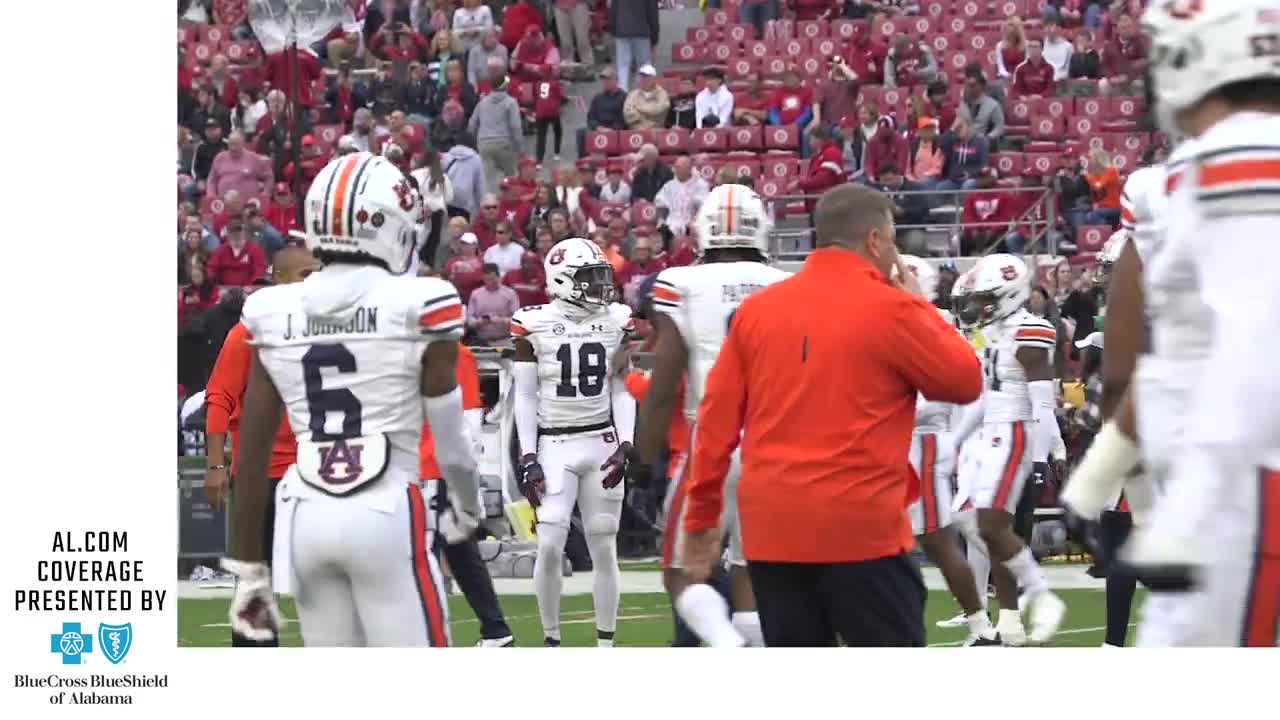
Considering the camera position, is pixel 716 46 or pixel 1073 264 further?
pixel 716 46

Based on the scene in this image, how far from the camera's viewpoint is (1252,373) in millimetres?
3248

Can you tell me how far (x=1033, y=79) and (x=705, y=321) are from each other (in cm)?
1195

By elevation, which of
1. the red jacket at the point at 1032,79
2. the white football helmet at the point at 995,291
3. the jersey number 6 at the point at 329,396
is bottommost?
the jersey number 6 at the point at 329,396

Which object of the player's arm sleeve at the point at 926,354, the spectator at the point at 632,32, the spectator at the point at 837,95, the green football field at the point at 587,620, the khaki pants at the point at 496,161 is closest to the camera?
the player's arm sleeve at the point at 926,354

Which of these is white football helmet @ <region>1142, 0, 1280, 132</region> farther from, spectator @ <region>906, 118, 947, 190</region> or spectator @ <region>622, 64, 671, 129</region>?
spectator @ <region>622, 64, 671, 129</region>

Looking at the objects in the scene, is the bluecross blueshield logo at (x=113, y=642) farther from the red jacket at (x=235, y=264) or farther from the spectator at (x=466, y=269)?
the red jacket at (x=235, y=264)

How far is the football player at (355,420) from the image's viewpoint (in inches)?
198

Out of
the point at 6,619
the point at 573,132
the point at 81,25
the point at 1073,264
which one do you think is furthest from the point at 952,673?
the point at 573,132

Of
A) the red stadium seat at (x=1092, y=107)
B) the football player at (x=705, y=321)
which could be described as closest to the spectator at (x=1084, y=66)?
the red stadium seat at (x=1092, y=107)

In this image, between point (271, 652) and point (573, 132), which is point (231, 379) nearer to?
point (271, 652)

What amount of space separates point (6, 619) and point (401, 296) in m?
2.03

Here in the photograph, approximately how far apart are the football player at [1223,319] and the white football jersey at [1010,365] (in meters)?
5.82

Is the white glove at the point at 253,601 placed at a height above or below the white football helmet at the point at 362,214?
below

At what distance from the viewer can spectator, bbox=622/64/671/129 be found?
1877 centimetres
